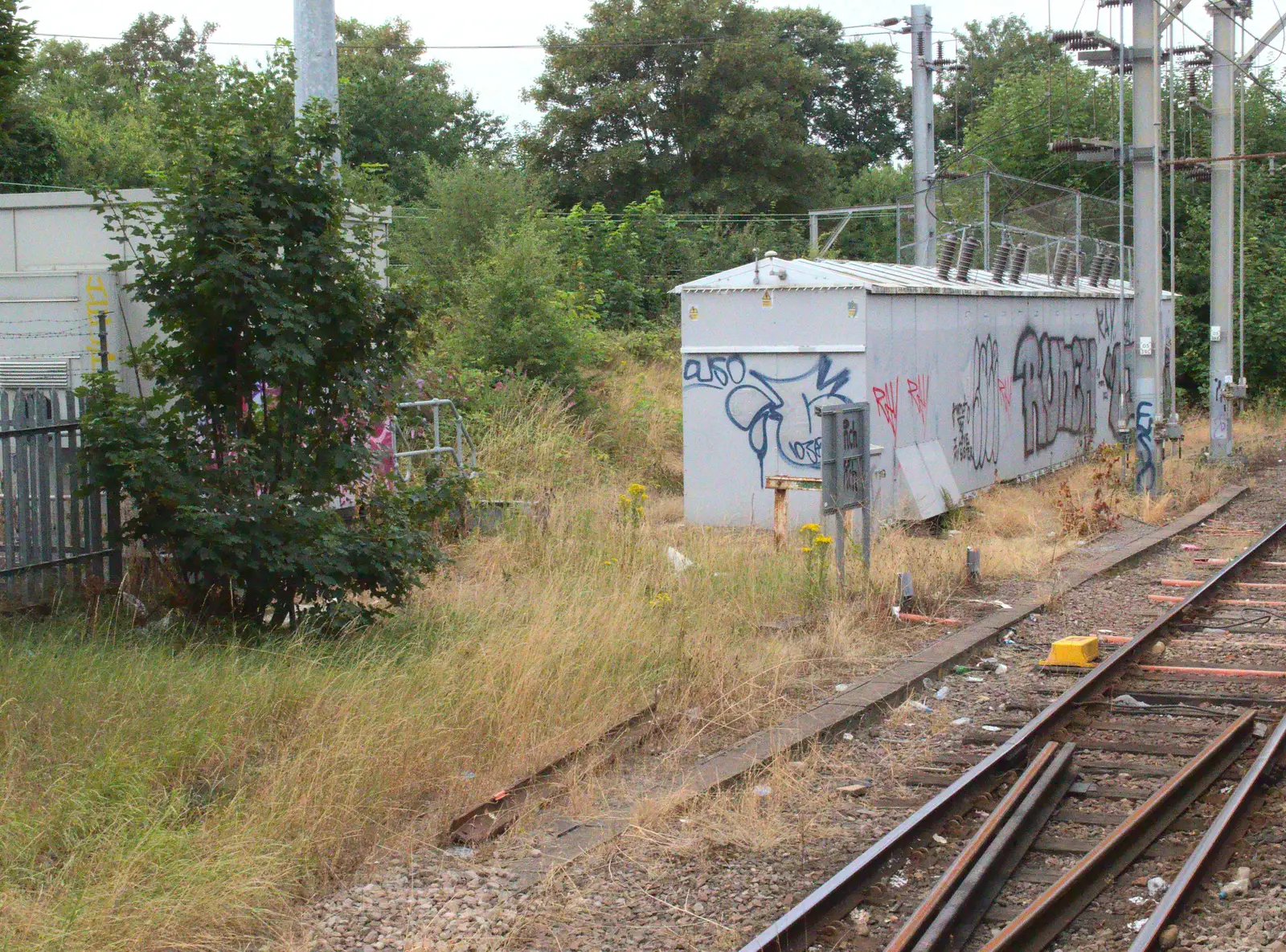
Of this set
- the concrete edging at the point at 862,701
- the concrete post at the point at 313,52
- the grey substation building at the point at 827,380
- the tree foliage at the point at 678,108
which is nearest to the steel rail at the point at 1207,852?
the concrete edging at the point at 862,701

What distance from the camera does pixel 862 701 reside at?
768 centimetres

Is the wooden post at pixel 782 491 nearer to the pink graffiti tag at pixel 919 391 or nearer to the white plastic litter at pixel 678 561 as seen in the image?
the white plastic litter at pixel 678 561

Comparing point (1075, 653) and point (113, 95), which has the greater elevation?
point (113, 95)

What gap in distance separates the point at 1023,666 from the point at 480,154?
3799 centimetres

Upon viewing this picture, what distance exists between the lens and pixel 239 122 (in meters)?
7.34

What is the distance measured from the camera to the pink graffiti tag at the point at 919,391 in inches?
562

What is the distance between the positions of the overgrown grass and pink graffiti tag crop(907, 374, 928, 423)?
3209 millimetres

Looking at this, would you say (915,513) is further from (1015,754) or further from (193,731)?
(193,731)

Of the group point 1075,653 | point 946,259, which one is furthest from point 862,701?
point 946,259

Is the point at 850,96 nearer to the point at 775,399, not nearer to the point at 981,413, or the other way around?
the point at 981,413

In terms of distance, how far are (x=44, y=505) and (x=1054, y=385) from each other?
49.6 ft

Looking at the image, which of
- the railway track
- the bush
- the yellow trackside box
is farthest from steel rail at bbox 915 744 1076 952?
the bush

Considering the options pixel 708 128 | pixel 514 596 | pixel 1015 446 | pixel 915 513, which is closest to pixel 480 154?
pixel 708 128

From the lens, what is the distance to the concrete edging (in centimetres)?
646
